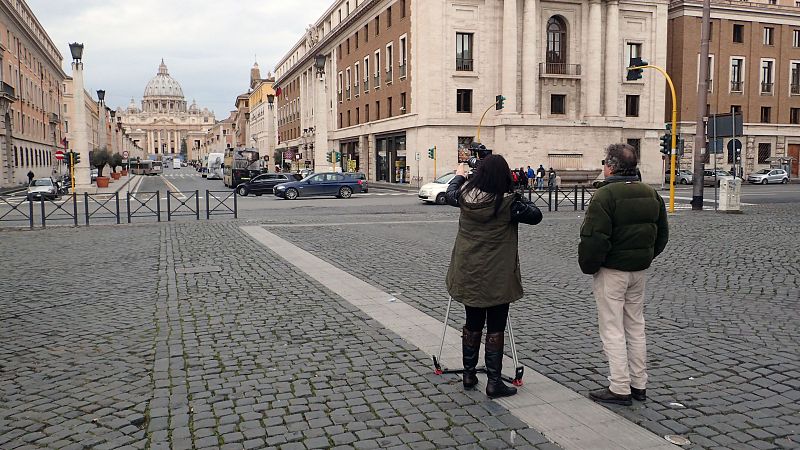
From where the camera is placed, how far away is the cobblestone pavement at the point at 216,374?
4074mm

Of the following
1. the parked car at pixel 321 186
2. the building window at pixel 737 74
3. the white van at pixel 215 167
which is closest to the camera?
the parked car at pixel 321 186

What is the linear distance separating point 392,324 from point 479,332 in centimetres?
206

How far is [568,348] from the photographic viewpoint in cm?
589

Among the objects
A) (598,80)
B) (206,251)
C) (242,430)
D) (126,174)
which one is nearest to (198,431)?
(242,430)

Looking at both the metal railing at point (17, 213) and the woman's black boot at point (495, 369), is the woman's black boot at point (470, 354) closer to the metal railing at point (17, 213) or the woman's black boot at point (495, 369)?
the woman's black boot at point (495, 369)

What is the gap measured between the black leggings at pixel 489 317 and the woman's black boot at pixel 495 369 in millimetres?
52

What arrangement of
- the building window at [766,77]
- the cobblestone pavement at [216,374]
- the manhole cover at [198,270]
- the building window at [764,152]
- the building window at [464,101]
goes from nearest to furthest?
1. the cobblestone pavement at [216,374]
2. the manhole cover at [198,270]
3. the building window at [464,101]
4. the building window at [766,77]
5. the building window at [764,152]

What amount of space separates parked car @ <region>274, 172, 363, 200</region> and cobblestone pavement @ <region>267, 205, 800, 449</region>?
17.6 m

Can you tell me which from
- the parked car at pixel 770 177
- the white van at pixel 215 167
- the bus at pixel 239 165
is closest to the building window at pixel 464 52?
the bus at pixel 239 165

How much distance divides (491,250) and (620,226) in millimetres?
882

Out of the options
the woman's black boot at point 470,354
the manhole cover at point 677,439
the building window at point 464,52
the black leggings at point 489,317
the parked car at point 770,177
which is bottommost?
the manhole cover at point 677,439

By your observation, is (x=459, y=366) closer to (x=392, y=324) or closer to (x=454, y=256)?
(x=454, y=256)

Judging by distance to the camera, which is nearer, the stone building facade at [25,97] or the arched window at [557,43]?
the arched window at [557,43]

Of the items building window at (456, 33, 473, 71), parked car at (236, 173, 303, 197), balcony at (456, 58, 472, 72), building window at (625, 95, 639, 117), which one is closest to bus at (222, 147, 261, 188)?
parked car at (236, 173, 303, 197)
